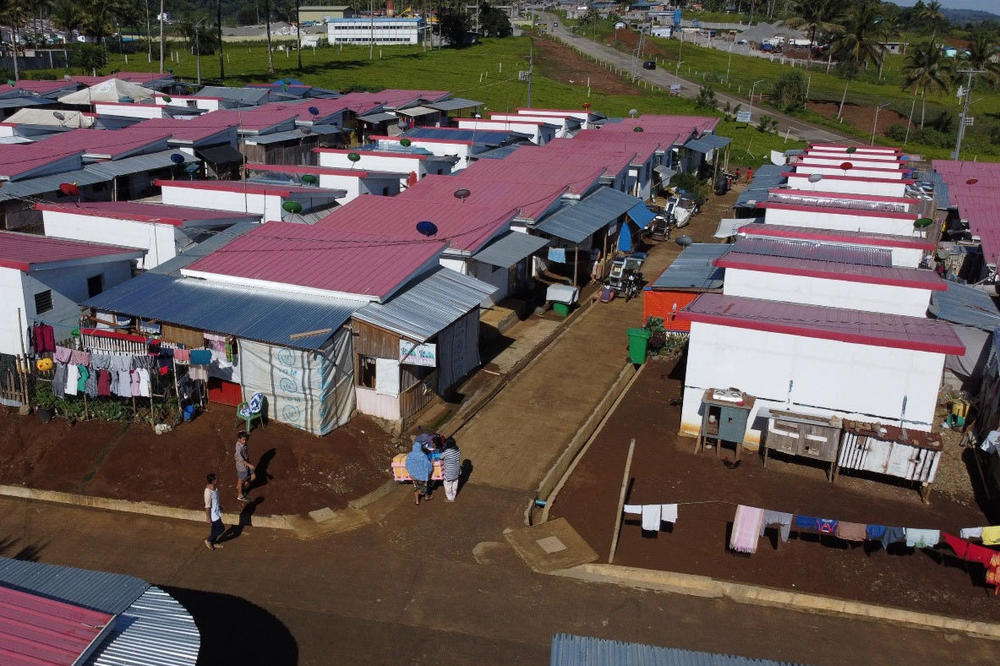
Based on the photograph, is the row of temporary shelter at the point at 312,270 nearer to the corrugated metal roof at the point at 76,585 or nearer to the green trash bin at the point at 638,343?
the green trash bin at the point at 638,343

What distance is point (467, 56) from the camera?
10812 centimetres

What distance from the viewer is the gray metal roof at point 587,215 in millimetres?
26953

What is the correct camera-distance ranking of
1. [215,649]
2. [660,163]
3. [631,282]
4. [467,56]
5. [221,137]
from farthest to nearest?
[467,56] < [660,163] < [221,137] < [631,282] < [215,649]

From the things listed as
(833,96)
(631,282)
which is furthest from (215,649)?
(833,96)

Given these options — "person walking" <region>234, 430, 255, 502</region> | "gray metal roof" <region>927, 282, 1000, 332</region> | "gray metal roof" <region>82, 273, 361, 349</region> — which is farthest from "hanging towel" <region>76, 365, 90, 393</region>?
"gray metal roof" <region>927, 282, 1000, 332</region>

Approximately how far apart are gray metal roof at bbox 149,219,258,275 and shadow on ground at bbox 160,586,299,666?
31.4 ft

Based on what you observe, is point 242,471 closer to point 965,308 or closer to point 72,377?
point 72,377

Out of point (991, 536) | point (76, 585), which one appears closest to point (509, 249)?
point (991, 536)

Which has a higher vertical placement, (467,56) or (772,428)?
(467,56)

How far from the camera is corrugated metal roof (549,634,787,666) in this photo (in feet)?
27.3

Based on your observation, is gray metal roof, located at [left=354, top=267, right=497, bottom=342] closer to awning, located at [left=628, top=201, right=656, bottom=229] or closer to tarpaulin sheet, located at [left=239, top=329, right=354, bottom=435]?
tarpaulin sheet, located at [left=239, top=329, right=354, bottom=435]

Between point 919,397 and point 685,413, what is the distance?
4.71 m

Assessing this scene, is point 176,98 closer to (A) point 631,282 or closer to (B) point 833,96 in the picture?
(A) point 631,282

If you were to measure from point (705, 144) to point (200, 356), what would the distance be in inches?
1629
